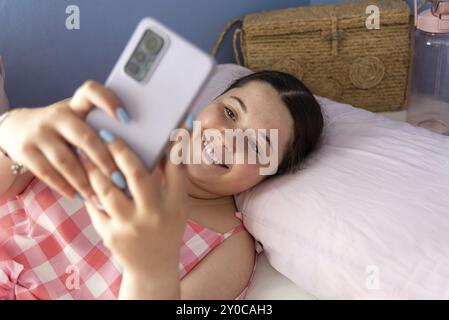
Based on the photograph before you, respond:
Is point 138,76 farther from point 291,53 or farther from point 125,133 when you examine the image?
point 291,53

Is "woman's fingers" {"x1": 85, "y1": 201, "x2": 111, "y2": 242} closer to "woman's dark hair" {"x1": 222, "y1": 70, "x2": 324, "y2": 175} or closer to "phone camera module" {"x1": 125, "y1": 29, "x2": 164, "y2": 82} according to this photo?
"phone camera module" {"x1": 125, "y1": 29, "x2": 164, "y2": 82}

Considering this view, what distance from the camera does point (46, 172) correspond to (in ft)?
1.90

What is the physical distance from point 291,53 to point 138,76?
2.67 ft

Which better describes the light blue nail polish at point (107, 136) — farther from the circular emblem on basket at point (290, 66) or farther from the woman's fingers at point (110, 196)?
the circular emblem on basket at point (290, 66)

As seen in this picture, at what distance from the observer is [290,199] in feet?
3.11

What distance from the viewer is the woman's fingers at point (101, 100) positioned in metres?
0.57

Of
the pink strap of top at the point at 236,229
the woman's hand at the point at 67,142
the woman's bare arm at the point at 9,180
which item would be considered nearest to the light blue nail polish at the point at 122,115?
the woman's hand at the point at 67,142

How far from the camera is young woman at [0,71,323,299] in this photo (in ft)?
1.81

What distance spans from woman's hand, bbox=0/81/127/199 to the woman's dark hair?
482mm

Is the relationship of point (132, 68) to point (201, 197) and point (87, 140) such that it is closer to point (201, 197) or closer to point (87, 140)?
point (87, 140)

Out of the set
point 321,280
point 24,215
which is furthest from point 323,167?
point 24,215

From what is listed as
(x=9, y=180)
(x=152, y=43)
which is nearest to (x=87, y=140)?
(x=152, y=43)

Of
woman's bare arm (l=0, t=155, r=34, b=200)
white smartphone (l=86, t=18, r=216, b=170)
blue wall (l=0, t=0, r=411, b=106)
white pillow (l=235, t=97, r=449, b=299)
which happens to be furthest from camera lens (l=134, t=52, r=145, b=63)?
blue wall (l=0, t=0, r=411, b=106)
